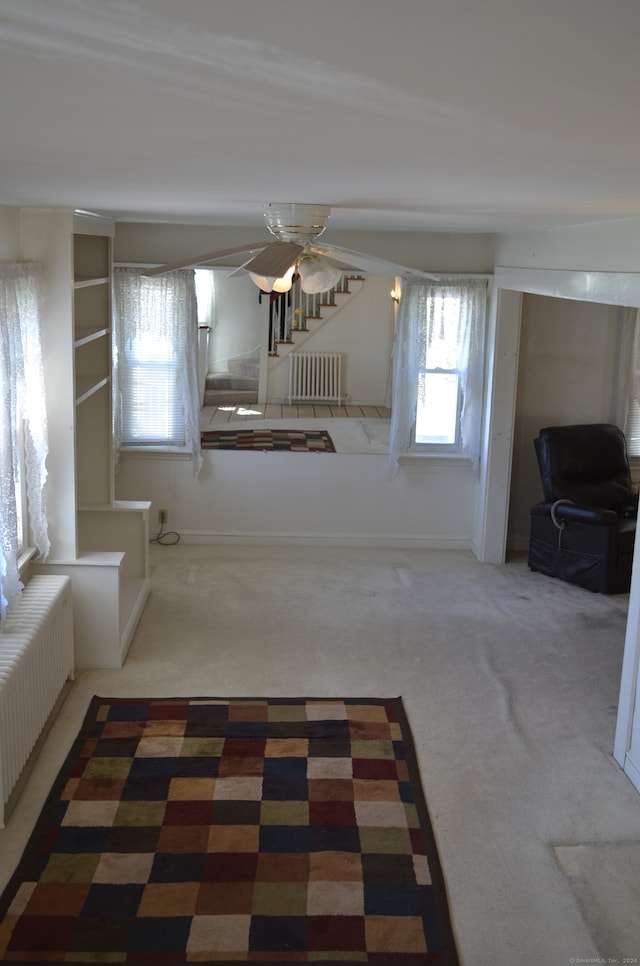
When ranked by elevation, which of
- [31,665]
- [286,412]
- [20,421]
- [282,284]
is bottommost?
[31,665]

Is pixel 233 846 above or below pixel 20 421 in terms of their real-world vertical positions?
below

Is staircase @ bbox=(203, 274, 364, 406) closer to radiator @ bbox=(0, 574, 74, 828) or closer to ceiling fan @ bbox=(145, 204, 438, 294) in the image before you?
radiator @ bbox=(0, 574, 74, 828)

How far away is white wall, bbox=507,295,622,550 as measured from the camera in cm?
722

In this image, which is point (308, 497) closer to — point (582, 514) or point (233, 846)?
point (582, 514)

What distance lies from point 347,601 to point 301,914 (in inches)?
121

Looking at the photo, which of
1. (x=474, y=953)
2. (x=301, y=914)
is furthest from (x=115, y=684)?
(x=474, y=953)

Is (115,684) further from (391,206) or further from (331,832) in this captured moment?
(391,206)

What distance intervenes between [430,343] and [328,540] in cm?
172

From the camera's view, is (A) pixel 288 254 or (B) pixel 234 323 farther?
(B) pixel 234 323

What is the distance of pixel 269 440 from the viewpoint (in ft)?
24.5

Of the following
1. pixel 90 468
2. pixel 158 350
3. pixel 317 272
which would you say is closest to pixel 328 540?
pixel 158 350

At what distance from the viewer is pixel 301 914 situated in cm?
313

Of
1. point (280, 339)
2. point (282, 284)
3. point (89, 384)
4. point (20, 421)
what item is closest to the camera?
point (282, 284)

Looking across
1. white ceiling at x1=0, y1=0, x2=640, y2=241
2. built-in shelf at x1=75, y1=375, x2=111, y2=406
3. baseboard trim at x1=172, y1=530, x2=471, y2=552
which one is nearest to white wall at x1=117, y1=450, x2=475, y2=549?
baseboard trim at x1=172, y1=530, x2=471, y2=552
